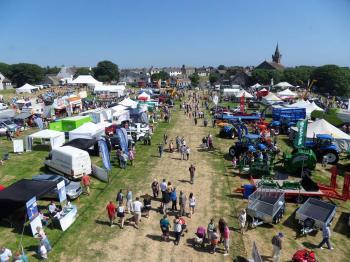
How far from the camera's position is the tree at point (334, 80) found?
259 feet

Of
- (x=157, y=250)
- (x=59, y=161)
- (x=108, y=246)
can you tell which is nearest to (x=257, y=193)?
(x=157, y=250)

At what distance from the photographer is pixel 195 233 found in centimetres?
1188

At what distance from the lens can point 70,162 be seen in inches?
659

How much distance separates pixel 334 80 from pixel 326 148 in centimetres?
6853

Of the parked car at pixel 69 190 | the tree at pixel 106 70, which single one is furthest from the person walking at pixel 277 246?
the tree at pixel 106 70

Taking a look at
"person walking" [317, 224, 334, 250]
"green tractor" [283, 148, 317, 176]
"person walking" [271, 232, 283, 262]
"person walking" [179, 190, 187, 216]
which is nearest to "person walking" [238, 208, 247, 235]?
"person walking" [271, 232, 283, 262]

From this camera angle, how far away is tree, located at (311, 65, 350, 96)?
259ft

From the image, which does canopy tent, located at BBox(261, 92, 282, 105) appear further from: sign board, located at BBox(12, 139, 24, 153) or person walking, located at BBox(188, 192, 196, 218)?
person walking, located at BBox(188, 192, 196, 218)

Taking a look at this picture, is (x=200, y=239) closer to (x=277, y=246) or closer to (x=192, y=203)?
(x=192, y=203)

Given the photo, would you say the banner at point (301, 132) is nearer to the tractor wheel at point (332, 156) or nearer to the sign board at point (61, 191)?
the tractor wheel at point (332, 156)

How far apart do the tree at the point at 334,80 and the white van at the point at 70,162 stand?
78.7 metres

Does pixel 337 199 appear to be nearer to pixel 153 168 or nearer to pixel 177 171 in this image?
pixel 177 171

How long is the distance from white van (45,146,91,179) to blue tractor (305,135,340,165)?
14.5 m

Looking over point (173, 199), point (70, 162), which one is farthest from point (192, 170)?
point (70, 162)
